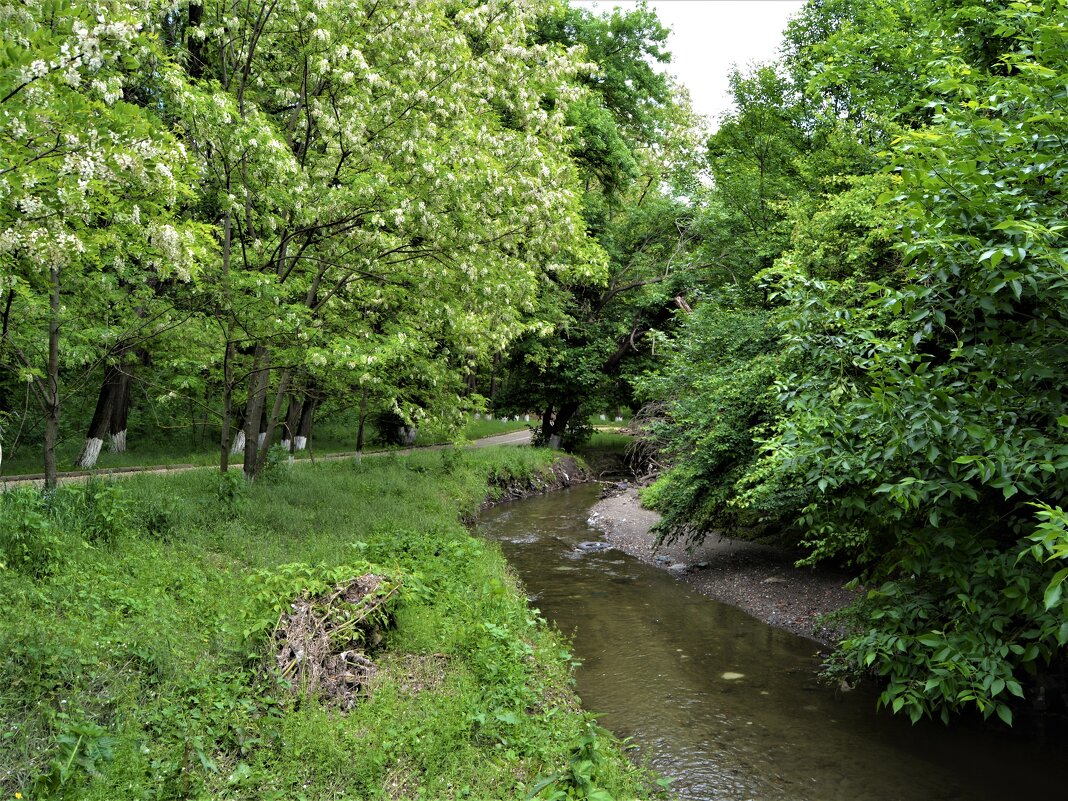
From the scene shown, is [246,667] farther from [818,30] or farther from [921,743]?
[818,30]

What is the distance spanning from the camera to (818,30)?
21906 mm

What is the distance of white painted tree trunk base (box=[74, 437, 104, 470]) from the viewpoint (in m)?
17.2

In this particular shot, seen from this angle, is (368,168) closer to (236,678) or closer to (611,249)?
(236,678)

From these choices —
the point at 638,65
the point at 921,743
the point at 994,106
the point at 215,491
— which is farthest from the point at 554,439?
the point at 994,106

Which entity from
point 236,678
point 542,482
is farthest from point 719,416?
point 542,482

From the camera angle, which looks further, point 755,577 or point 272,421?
point 272,421

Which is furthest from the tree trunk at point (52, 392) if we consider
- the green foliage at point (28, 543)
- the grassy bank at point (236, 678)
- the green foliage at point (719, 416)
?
the green foliage at point (719, 416)

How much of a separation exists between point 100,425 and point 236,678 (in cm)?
1437

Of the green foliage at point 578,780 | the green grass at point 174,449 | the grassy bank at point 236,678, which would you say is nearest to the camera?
the grassy bank at point 236,678

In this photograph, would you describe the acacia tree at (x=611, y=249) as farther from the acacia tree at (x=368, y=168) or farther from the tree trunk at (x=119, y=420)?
the tree trunk at (x=119, y=420)

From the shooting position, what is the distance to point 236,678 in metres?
6.21

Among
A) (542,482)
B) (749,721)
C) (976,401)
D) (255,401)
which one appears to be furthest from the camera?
(542,482)

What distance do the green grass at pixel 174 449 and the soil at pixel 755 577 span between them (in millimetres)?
5750

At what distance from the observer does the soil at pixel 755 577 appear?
12.0 m
